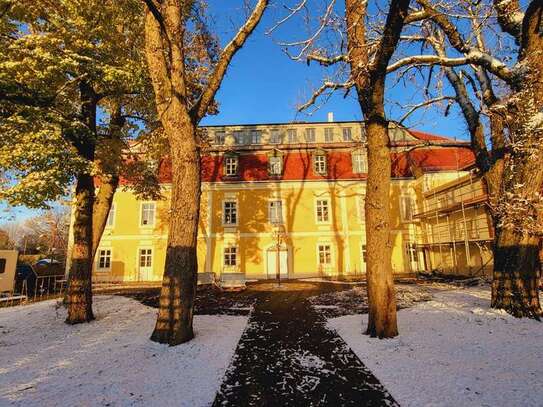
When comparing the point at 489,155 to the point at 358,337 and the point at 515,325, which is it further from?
the point at 358,337

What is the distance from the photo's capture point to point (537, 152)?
6.85 meters

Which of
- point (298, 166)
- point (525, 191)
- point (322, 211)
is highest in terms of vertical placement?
point (298, 166)

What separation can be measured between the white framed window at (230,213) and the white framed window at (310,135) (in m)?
8.27

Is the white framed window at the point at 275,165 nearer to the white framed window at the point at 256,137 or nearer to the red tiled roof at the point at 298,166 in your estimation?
the red tiled roof at the point at 298,166

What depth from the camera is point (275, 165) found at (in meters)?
22.9

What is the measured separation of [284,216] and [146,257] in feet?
34.9

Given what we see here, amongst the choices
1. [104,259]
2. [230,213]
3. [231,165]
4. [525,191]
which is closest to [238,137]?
[231,165]

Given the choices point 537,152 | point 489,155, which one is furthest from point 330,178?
point 537,152

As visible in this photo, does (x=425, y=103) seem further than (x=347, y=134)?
No

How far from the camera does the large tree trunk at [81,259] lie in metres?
8.05

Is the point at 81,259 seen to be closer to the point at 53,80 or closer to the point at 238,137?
the point at 53,80

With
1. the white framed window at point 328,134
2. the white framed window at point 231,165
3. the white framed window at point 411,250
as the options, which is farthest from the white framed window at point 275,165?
the white framed window at point 411,250

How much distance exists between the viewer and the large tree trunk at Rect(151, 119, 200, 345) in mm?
5926

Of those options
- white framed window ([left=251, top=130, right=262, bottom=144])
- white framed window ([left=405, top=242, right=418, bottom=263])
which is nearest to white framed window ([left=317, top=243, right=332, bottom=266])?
white framed window ([left=405, top=242, right=418, bottom=263])
